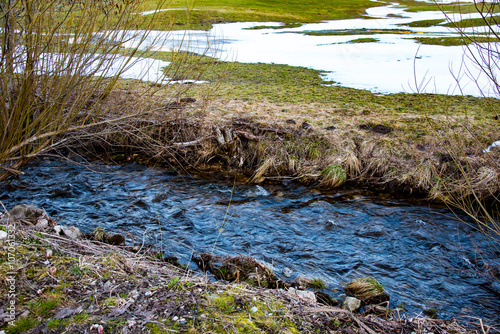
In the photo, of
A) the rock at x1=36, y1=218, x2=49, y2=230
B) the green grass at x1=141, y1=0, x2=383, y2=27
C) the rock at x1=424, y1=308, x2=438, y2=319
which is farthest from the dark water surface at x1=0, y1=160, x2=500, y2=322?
the green grass at x1=141, y1=0, x2=383, y2=27

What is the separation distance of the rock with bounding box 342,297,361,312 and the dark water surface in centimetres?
47

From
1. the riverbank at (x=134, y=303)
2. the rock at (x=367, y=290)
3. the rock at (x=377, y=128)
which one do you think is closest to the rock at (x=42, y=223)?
the riverbank at (x=134, y=303)

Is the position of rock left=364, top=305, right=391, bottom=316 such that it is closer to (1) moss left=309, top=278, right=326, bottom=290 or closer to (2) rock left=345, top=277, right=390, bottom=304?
(2) rock left=345, top=277, right=390, bottom=304

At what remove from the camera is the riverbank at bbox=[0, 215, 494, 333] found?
278cm

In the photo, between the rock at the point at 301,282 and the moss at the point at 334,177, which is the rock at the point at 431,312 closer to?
the rock at the point at 301,282

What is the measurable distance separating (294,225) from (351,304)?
79.3 inches

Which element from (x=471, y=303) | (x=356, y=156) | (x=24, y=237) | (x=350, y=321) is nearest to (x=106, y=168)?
(x=24, y=237)

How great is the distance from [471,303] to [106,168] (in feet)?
22.3

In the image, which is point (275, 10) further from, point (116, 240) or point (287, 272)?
point (287, 272)

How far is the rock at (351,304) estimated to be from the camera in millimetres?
3871

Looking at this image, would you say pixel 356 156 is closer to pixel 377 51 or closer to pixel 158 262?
pixel 158 262

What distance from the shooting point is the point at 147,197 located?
21.2 feet

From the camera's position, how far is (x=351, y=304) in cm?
391

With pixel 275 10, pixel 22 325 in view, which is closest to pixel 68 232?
pixel 22 325
